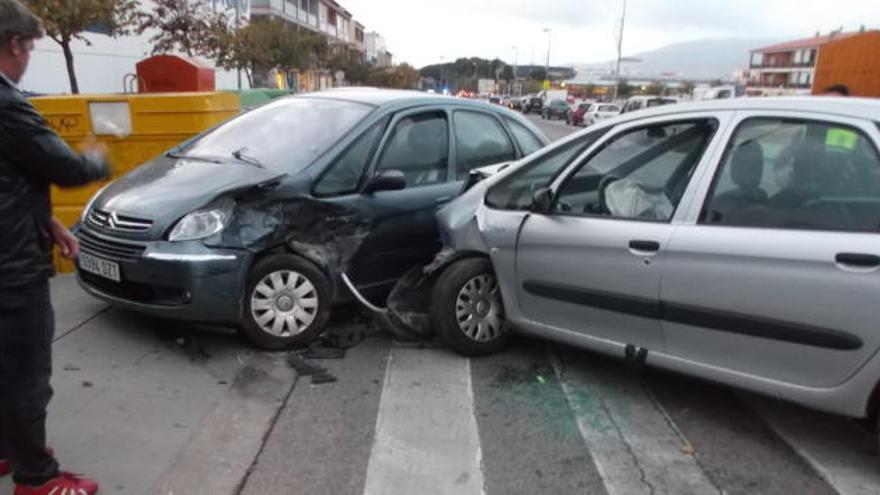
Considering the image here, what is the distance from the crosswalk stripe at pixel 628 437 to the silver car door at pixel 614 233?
1.28 ft

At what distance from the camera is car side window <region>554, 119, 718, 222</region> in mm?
3943

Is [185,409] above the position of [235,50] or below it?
below

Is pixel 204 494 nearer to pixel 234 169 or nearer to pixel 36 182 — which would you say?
pixel 36 182

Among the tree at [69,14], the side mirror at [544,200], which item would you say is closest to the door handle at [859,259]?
the side mirror at [544,200]

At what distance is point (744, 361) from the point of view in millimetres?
3639

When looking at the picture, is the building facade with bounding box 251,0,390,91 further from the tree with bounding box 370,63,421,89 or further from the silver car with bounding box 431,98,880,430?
the silver car with bounding box 431,98,880,430

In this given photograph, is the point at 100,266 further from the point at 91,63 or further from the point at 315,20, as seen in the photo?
the point at 315,20

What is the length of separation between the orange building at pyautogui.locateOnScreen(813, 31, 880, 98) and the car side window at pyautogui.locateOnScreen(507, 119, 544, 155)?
1132 centimetres

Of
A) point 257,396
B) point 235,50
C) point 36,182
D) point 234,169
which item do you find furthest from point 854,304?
point 235,50

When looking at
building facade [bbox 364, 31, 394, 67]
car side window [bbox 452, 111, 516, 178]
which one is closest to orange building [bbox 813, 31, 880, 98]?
car side window [bbox 452, 111, 516, 178]

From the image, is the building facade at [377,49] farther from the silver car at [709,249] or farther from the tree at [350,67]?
the silver car at [709,249]

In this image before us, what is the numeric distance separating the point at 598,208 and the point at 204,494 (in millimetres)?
2626

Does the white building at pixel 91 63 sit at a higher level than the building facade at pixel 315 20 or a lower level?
lower

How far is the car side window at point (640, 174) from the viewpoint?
155 inches
